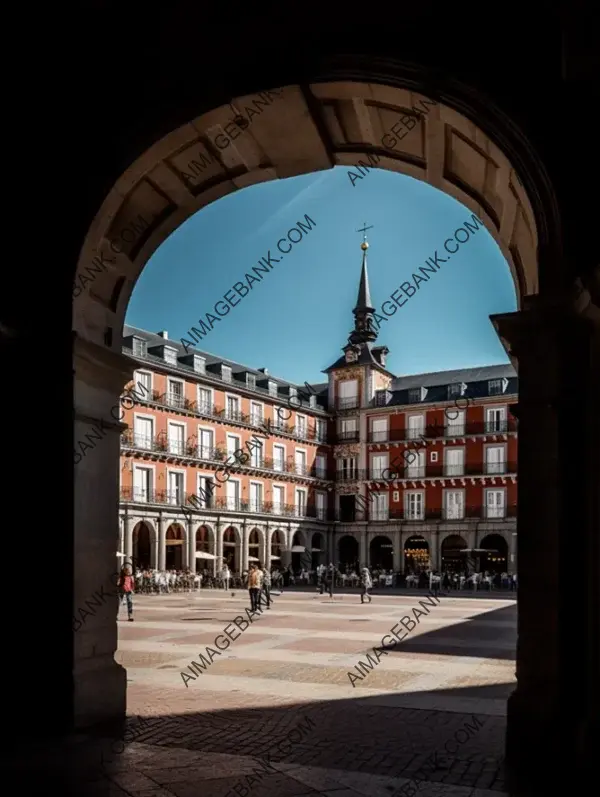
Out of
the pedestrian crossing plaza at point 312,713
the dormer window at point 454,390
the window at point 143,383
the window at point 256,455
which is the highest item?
the dormer window at point 454,390

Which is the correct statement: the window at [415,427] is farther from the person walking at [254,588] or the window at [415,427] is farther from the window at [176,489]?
the person walking at [254,588]

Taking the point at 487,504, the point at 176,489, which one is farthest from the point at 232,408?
the point at 487,504

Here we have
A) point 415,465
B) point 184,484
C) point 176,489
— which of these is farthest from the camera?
point 415,465

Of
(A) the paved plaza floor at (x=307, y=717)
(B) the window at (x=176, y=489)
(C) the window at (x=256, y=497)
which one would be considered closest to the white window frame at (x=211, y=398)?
(B) the window at (x=176, y=489)

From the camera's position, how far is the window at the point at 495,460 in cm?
4830

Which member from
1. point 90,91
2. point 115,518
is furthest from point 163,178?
point 115,518

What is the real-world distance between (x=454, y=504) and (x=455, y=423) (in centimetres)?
503

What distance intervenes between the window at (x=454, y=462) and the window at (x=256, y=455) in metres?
11.5

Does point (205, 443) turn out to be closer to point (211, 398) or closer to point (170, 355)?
point (211, 398)

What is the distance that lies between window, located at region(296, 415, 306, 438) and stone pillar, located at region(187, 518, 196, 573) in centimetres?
1211

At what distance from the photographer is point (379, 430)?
2092 inches

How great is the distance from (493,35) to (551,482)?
10.7ft

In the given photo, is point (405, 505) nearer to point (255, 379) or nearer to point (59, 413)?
point (255, 379)

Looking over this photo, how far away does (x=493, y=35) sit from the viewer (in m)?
5.86
